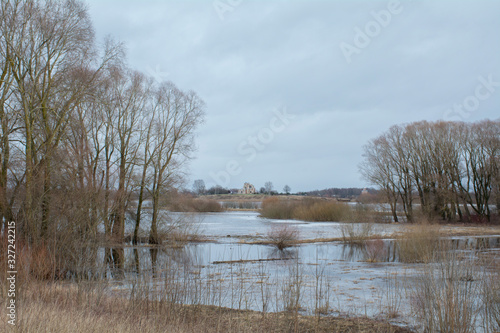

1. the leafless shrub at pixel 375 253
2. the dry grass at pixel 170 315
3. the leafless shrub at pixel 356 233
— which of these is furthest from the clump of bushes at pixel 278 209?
the dry grass at pixel 170 315

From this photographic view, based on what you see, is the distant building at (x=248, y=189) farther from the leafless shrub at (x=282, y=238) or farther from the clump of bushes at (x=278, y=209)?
the leafless shrub at (x=282, y=238)

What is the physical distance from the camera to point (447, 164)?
5216cm

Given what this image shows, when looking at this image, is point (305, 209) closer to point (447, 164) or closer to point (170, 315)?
point (447, 164)

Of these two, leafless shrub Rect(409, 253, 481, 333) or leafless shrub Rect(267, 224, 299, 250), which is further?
leafless shrub Rect(267, 224, 299, 250)

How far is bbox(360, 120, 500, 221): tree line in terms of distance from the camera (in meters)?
50.6

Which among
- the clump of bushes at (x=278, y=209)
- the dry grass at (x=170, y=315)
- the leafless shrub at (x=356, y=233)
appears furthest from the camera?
the clump of bushes at (x=278, y=209)

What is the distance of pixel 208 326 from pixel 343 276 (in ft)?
29.5

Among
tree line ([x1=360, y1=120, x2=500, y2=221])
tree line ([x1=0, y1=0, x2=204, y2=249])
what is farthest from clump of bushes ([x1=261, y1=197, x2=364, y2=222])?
tree line ([x1=0, y1=0, x2=204, y2=249])

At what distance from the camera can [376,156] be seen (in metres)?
58.4

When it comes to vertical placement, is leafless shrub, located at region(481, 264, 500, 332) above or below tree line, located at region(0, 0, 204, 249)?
below

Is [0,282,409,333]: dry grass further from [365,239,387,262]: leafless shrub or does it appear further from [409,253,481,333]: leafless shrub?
[365,239,387,262]: leafless shrub

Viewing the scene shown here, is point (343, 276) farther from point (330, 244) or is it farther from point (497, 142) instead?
point (497, 142)

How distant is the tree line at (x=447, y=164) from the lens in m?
50.6

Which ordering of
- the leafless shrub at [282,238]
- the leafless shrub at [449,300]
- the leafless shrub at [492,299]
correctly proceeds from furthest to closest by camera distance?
the leafless shrub at [282,238] < the leafless shrub at [492,299] < the leafless shrub at [449,300]
